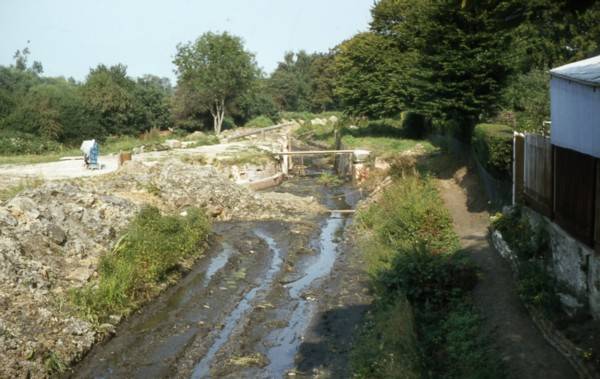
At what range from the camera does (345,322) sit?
1466cm

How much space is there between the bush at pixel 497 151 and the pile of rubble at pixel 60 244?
1119 cm

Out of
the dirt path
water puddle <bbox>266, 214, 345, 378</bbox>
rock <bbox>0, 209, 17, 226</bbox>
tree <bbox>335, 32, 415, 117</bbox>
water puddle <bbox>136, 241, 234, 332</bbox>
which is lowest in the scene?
water puddle <bbox>266, 214, 345, 378</bbox>

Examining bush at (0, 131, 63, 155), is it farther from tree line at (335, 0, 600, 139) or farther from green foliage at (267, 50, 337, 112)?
green foliage at (267, 50, 337, 112)

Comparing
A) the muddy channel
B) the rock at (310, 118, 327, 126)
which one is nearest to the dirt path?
the muddy channel

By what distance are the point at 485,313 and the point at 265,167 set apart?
27.5 meters

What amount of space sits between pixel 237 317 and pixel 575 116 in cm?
930

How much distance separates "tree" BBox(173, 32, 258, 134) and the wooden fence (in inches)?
1891

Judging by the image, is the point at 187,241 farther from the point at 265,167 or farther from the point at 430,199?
the point at 265,167

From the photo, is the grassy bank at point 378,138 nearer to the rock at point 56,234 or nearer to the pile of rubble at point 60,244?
the pile of rubble at point 60,244

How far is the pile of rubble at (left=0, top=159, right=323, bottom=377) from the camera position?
12492 millimetres

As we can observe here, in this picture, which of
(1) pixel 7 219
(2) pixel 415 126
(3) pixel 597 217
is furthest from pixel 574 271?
(2) pixel 415 126

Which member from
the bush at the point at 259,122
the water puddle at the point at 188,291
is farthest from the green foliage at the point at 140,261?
the bush at the point at 259,122

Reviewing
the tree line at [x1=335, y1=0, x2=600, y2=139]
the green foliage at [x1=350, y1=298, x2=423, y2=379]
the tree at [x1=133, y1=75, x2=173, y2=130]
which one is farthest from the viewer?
the tree at [x1=133, y1=75, x2=173, y2=130]

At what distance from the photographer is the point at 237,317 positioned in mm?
15664
